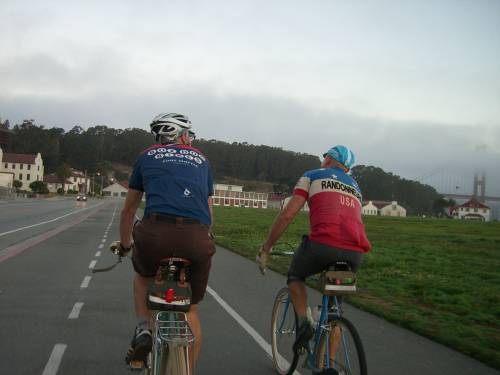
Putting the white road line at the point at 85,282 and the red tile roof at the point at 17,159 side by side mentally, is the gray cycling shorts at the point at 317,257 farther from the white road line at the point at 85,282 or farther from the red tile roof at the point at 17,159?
the red tile roof at the point at 17,159

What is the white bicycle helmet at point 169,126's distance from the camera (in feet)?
12.9

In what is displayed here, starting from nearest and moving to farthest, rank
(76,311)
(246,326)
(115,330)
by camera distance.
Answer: (115,330), (246,326), (76,311)

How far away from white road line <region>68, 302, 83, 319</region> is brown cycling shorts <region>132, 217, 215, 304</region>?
3.96 metres

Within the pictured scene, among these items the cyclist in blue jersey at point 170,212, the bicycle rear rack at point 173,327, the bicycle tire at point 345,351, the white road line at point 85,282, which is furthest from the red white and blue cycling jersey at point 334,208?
the white road line at point 85,282

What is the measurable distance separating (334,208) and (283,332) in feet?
5.20

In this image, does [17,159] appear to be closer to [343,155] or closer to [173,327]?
[343,155]

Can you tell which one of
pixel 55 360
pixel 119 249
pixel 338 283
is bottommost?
pixel 55 360

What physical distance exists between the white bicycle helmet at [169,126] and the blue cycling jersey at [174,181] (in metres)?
0.11

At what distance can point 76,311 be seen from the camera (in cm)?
761

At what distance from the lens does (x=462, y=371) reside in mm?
5723

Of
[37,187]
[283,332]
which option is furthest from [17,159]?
[283,332]

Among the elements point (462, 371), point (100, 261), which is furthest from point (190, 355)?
point (100, 261)

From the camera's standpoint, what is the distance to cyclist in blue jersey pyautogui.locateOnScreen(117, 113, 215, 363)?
11.9ft

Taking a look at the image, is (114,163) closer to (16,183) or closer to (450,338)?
(16,183)
